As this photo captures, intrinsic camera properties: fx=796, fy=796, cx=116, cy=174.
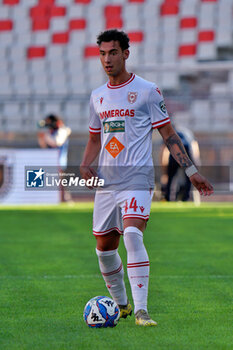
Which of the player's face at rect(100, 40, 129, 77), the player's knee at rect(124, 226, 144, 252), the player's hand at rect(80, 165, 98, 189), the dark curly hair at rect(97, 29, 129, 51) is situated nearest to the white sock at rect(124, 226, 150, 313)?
the player's knee at rect(124, 226, 144, 252)

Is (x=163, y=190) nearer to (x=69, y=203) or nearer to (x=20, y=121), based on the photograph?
(x=69, y=203)

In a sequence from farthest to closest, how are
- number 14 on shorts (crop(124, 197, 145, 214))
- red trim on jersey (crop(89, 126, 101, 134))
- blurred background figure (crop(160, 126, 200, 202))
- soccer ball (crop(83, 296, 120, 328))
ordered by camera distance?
blurred background figure (crop(160, 126, 200, 202)) < red trim on jersey (crop(89, 126, 101, 134)) < number 14 on shorts (crop(124, 197, 145, 214)) < soccer ball (crop(83, 296, 120, 328))

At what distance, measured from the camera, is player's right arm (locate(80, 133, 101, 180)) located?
4938 millimetres

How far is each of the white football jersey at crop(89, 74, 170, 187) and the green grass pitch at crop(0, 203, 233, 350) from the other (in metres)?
Result: 0.93

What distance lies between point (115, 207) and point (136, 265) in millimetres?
407

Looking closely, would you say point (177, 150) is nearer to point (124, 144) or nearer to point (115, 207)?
point (124, 144)

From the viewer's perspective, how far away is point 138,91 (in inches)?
→ 188

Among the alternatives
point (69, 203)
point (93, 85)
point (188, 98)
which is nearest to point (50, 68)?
point (93, 85)

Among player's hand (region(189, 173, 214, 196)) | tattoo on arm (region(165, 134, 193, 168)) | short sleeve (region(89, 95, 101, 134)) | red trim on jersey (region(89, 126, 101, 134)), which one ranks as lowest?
player's hand (region(189, 173, 214, 196))

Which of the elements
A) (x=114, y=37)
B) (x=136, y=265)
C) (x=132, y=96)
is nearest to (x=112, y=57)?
(x=114, y=37)

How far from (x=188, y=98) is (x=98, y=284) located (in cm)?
1364

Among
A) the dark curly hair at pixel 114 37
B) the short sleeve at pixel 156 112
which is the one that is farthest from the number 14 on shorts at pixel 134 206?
the dark curly hair at pixel 114 37

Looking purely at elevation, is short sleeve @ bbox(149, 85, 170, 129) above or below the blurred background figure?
above

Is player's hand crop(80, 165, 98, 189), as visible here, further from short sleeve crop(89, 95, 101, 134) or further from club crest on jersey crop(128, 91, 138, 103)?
club crest on jersey crop(128, 91, 138, 103)
